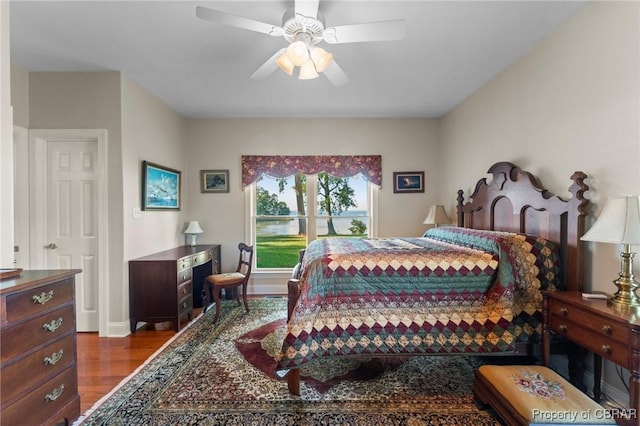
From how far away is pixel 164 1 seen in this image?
1.98 m

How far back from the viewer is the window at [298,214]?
4617 millimetres

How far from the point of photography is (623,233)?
58.7 inches

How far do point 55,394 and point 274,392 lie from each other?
1.24 metres

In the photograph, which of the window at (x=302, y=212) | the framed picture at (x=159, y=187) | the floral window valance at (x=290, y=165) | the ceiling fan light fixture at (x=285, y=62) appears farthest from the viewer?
the window at (x=302, y=212)

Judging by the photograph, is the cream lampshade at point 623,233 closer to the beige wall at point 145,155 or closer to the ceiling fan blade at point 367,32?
the ceiling fan blade at point 367,32

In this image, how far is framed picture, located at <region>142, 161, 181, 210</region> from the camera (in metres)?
3.38

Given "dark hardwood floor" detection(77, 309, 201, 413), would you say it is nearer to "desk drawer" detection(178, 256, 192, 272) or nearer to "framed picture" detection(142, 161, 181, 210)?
"desk drawer" detection(178, 256, 192, 272)

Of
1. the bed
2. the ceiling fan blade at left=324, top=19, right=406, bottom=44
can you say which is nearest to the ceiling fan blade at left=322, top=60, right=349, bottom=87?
the ceiling fan blade at left=324, top=19, right=406, bottom=44

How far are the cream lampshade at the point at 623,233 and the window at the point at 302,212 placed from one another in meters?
3.09

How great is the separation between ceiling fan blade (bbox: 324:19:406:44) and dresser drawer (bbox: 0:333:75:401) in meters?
2.45

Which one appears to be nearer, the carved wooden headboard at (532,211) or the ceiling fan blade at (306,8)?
the ceiling fan blade at (306,8)

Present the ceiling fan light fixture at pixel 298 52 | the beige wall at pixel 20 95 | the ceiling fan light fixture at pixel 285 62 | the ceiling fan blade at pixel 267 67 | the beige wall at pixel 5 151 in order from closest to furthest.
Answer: the beige wall at pixel 5 151
the ceiling fan light fixture at pixel 298 52
the ceiling fan light fixture at pixel 285 62
the ceiling fan blade at pixel 267 67
the beige wall at pixel 20 95

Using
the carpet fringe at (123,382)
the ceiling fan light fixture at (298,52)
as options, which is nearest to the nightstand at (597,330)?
the ceiling fan light fixture at (298,52)

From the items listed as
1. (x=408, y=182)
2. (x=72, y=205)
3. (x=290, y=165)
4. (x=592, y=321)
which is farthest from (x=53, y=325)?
(x=408, y=182)
